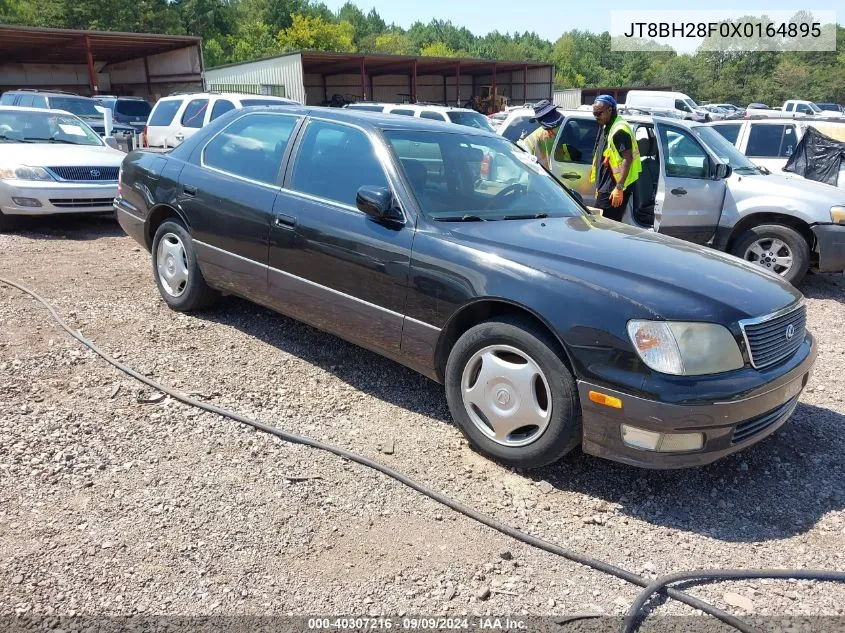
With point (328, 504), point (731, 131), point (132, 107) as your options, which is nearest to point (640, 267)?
point (328, 504)

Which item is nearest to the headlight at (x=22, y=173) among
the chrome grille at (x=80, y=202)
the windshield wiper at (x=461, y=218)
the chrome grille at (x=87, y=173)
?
the chrome grille at (x=87, y=173)

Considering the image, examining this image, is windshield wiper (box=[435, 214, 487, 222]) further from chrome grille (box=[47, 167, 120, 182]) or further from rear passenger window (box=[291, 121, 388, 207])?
chrome grille (box=[47, 167, 120, 182])

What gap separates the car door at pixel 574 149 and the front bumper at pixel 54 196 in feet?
18.4

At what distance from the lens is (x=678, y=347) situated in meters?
2.79

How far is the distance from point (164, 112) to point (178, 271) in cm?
961

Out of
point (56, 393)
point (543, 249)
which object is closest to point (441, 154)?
point (543, 249)

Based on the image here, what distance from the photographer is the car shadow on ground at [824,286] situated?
22.5 ft

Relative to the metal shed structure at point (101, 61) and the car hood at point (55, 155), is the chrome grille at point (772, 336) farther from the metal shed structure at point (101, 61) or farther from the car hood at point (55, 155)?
the metal shed structure at point (101, 61)

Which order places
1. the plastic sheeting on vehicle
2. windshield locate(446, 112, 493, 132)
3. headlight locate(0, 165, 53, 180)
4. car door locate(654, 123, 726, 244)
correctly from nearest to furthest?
car door locate(654, 123, 726, 244) → headlight locate(0, 165, 53, 180) → the plastic sheeting on vehicle → windshield locate(446, 112, 493, 132)

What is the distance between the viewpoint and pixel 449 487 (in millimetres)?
3129

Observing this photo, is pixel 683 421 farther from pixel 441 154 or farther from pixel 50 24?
pixel 50 24

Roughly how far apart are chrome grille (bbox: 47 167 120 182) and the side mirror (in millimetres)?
6085

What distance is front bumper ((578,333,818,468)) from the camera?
9.05 ft

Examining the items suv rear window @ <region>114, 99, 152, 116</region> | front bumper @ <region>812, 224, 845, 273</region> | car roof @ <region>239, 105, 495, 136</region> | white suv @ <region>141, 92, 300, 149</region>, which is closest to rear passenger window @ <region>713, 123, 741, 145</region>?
front bumper @ <region>812, 224, 845, 273</region>
